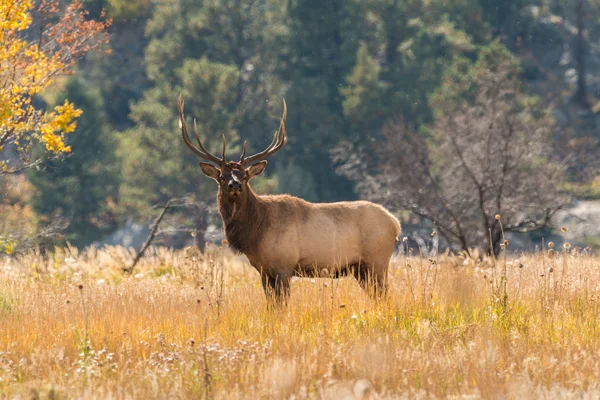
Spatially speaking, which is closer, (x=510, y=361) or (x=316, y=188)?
(x=510, y=361)

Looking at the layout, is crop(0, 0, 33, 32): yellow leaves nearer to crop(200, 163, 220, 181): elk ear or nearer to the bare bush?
crop(200, 163, 220, 181): elk ear

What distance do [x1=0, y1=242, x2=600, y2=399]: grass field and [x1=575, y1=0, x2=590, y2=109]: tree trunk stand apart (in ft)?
169

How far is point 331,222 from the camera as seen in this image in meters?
11.5

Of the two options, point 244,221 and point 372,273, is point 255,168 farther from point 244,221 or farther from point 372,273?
point 372,273

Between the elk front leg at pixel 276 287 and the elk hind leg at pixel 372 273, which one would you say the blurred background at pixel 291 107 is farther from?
the elk front leg at pixel 276 287

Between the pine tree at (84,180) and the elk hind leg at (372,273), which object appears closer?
the elk hind leg at (372,273)

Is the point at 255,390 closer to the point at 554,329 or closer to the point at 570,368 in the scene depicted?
the point at 570,368

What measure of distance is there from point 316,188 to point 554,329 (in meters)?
37.9

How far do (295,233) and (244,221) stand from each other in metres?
0.54

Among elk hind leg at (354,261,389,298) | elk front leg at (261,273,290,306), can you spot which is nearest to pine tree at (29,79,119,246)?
elk hind leg at (354,261,389,298)

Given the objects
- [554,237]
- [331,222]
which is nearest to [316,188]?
[554,237]

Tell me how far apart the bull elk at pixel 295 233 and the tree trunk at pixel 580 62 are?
171ft

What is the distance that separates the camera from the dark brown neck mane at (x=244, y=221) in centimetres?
1109

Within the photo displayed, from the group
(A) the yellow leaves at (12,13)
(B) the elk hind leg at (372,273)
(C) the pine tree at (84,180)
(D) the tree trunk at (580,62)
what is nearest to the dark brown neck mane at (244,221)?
(B) the elk hind leg at (372,273)
